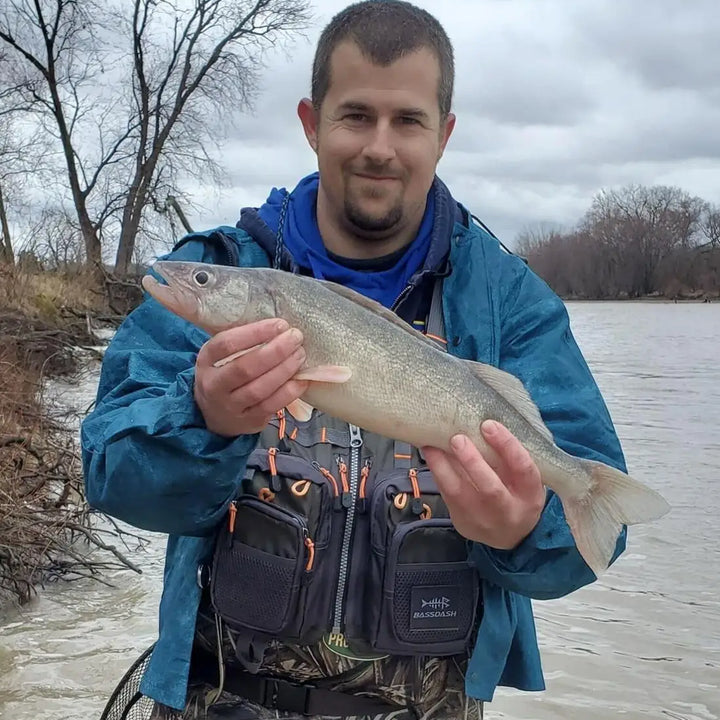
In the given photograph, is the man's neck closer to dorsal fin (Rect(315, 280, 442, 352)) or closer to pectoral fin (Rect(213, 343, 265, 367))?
dorsal fin (Rect(315, 280, 442, 352))

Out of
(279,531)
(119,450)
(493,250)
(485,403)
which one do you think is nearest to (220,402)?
(119,450)

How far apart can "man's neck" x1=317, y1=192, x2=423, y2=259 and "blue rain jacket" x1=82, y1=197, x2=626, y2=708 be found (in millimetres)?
173

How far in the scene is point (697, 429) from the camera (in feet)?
49.5

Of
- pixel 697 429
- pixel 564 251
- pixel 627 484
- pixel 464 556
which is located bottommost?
pixel 697 429

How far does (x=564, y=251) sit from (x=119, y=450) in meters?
96.6

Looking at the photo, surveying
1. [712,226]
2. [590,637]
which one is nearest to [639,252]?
[712,226]

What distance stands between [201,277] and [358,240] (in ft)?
2.36

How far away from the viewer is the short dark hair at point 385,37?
287cm

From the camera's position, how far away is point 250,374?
2.24 metres

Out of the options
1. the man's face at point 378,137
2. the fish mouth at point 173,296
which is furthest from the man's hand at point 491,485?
the man's face at point 378,137

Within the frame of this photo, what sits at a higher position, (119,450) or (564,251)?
(564,251)

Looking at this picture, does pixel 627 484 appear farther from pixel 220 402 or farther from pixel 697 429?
pixel 697 429

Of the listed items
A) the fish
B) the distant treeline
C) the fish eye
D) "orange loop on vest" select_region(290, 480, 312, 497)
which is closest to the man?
"orange loop on vest" select_region(290, 480, 312, 497)

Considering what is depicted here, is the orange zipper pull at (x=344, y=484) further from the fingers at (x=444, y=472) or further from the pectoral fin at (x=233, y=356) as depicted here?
the pectoral fin at (x=233, y=356)
